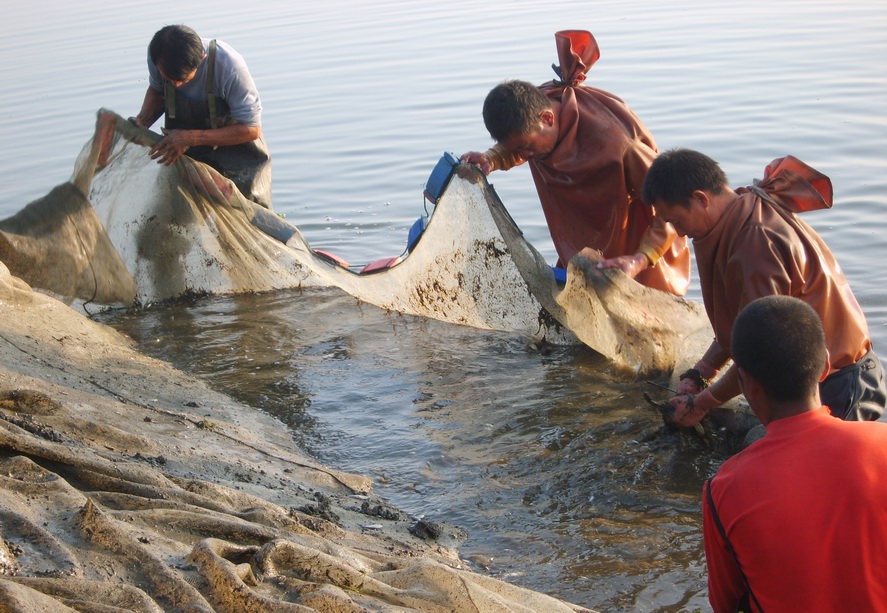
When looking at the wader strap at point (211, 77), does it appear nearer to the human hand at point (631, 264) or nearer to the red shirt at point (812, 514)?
the human hand at point (631, 264)

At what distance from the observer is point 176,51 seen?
6148mm

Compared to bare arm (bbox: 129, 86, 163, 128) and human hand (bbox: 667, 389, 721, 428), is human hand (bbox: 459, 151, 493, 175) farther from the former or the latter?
bare arm (bbox: 129, 86, 163, 128)

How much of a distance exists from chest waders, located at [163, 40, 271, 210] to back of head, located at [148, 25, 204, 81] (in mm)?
210

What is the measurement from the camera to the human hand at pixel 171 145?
6492mm

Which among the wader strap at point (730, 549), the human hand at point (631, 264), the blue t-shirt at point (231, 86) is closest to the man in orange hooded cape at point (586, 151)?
the human hand at point (631, 264)

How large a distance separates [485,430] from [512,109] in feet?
5.44

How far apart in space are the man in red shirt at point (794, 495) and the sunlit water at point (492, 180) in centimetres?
133

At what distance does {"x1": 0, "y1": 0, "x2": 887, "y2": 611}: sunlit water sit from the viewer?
4.33 metres

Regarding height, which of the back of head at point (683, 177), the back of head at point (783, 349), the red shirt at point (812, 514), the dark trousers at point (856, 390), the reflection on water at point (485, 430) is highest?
the back of head at point (683, 177)

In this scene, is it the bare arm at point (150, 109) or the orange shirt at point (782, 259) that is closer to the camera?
the orange shirt at point (782, 259)

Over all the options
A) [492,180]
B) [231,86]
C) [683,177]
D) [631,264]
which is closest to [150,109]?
[231,86]

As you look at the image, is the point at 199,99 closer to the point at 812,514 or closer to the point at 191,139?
the point at 191,139

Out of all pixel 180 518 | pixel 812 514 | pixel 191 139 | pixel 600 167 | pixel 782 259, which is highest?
pixel 191 139

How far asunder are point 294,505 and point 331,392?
1.76 m
